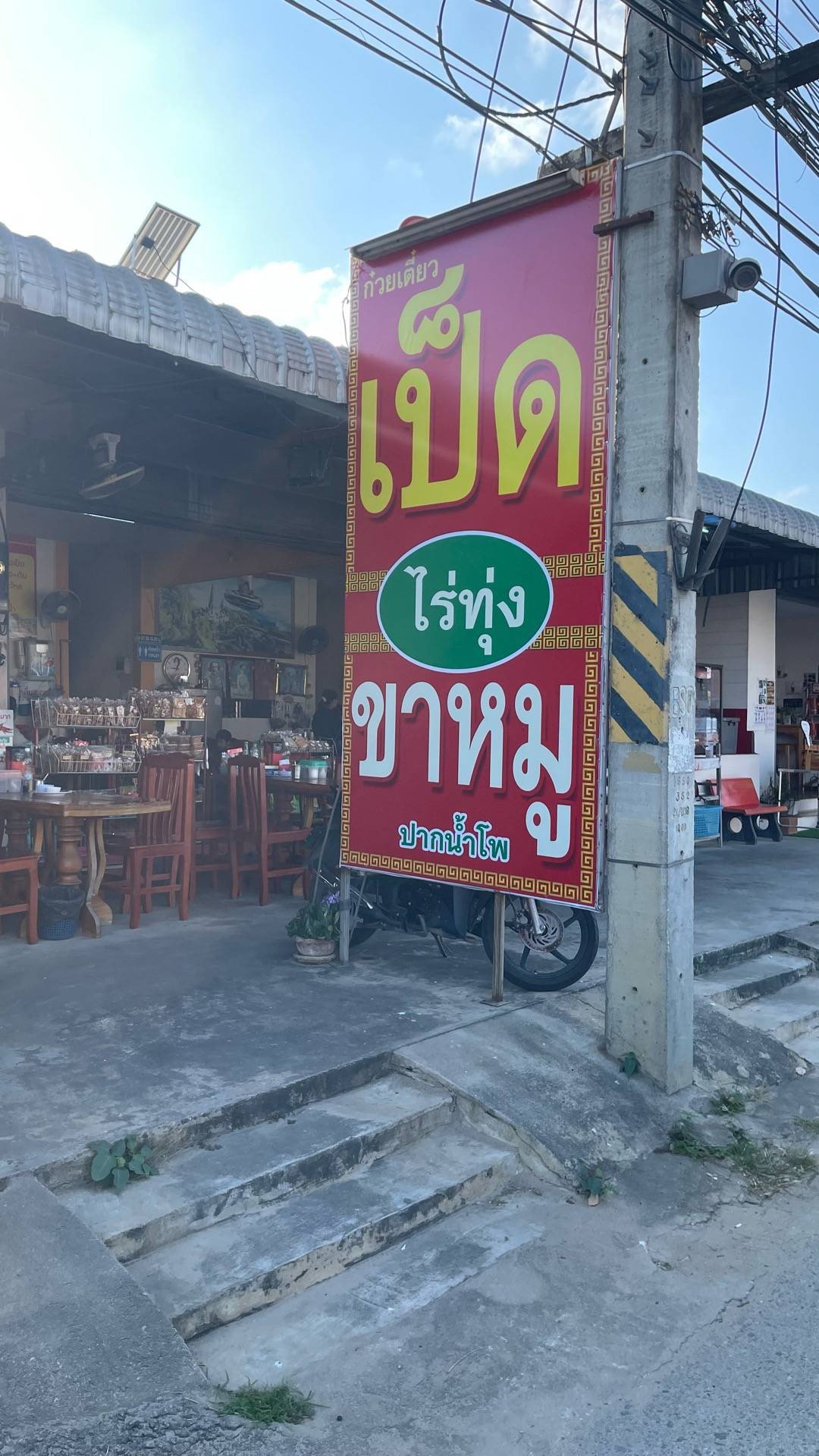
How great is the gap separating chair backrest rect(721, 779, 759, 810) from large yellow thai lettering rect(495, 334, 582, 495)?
8.80 m

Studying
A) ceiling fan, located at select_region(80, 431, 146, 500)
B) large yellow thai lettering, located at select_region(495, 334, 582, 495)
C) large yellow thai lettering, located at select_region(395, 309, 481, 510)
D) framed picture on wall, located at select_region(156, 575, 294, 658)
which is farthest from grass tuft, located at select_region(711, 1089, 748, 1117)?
framed picture on wall, located at select_region(156, 575, 294, 658)

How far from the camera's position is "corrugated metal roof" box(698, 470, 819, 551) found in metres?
10.2

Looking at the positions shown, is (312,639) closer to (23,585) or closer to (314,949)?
(23,585)

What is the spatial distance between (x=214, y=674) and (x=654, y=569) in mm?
9990

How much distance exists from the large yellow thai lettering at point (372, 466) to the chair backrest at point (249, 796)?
249cm

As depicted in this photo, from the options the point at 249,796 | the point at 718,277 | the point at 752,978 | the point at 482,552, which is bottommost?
the point at 752,978

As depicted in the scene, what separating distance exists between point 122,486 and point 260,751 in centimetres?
251

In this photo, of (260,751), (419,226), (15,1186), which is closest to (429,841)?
(15,1186)

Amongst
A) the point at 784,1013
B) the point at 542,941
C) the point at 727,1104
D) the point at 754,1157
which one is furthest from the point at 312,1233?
the point at 784,1013

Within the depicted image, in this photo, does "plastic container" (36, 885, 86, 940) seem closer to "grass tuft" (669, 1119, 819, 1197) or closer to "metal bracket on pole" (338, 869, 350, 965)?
"metal bracket on pole" (338, 869, 350, 965)

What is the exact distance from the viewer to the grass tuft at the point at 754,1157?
411cm

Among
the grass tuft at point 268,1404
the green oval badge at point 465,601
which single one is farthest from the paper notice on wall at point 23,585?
the grass tuft at point 268,1404

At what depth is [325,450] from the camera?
8.58 meters

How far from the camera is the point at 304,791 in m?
8.02
